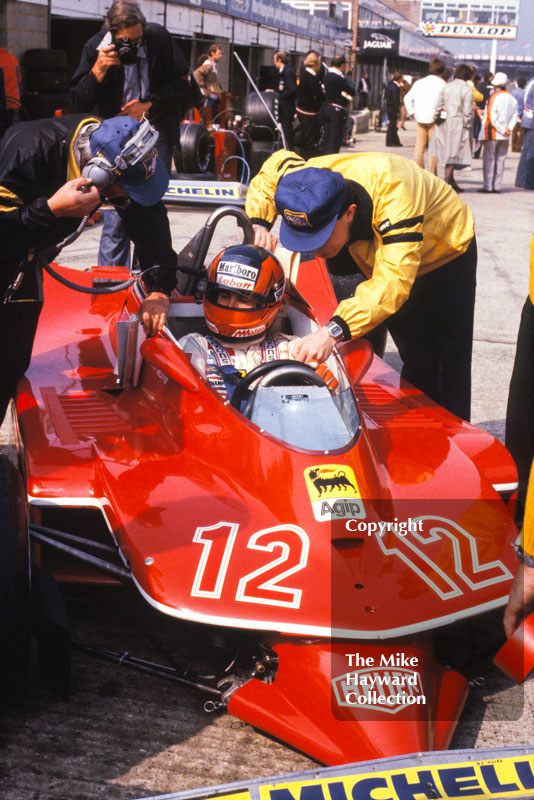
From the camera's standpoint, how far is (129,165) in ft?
11.6

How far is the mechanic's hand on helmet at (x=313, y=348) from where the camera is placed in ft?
11.9

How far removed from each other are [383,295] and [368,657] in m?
1.59

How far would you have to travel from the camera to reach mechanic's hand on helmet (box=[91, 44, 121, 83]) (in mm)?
5430

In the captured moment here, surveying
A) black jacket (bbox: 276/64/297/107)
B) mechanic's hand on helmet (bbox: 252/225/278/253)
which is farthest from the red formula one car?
black jacket (bbox: 276/64/297/107)

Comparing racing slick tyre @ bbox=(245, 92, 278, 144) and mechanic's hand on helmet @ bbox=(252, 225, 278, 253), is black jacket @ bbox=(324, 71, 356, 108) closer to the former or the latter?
racing slick tyre @ bbox=(245, 92, 278, 144)

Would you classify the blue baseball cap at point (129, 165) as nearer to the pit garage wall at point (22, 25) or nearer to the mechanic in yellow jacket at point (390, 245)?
the mechanic in yellow jacket at point (390, 245)

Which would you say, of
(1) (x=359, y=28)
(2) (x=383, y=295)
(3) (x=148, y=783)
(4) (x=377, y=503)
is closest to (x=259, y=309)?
(2) (x=383, y=295)

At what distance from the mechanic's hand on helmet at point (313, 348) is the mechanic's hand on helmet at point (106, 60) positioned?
2713mm

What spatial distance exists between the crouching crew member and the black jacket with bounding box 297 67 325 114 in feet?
35.9

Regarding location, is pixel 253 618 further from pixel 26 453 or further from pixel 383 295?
pixel 383 295

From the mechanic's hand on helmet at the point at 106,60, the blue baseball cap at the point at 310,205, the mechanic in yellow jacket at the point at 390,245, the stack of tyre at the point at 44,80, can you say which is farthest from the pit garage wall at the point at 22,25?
the blue baseball cap at the point at 310,205

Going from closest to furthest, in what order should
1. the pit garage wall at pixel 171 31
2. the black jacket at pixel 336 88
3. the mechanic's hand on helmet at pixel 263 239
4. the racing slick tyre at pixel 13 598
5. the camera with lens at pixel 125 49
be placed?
the racing slick tyre at pixel 13 598 → the mechanic's hand on helmet at pixel 263 239 → the camera with lens at pixel 125 49 → the pit garage wall at pixel 171 31 → the black jacket at pixel 336 88

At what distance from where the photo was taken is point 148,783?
263 centimetres

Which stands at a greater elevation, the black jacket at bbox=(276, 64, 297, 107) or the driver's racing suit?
the black jacket at bbox=(276, 64, 297, 107)
